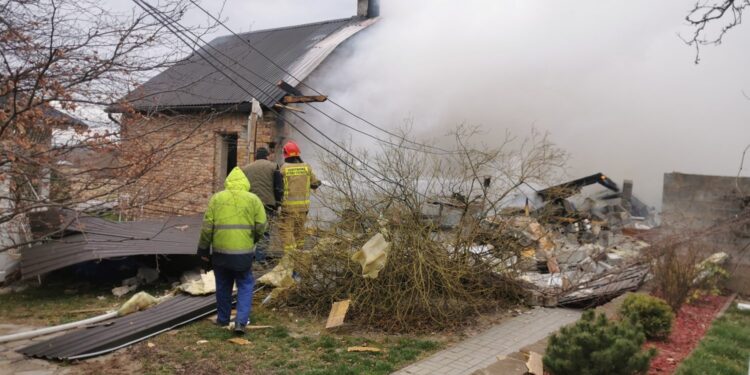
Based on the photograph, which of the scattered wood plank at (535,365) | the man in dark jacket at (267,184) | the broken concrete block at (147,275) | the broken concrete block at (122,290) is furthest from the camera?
the broken concrete block at (147,275)

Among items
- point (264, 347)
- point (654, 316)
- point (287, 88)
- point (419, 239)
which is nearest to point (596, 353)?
point (654, 316)

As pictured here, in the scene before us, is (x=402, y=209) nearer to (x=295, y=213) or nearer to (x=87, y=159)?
(x=295, y=213)

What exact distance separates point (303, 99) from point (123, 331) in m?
8.28

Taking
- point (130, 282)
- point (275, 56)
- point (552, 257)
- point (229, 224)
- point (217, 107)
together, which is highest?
point (275, 56)

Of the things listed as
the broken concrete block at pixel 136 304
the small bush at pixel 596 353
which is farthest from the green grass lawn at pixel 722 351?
the broken concrete block at pixel 136 304

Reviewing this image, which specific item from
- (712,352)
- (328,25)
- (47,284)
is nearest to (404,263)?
(712,352)

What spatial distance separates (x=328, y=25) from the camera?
18.2 metres

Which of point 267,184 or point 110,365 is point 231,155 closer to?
point 267,184

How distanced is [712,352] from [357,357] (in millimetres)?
3225

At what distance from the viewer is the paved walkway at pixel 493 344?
4.82 meters

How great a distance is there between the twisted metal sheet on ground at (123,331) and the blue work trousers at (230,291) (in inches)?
15.5

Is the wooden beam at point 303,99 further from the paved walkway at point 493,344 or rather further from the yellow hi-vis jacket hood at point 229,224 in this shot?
the paved walkway at point 493,344

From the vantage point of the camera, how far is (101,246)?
7191 millimetres

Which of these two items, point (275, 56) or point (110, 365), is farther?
point (275, 56)
